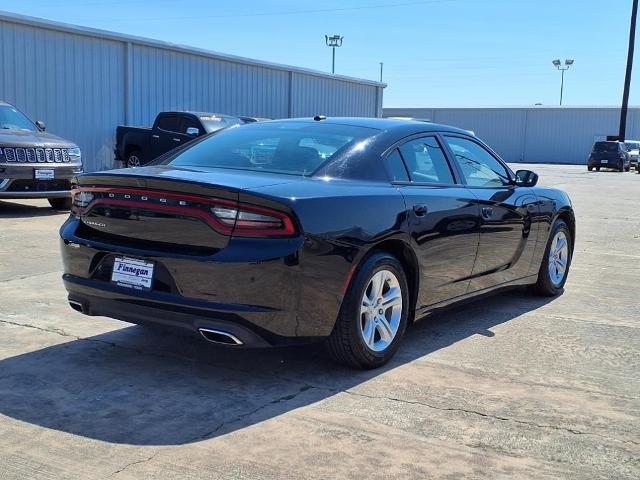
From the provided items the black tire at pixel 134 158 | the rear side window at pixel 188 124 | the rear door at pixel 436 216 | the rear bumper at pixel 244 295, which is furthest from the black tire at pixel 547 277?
the black tire at pixel 134 158

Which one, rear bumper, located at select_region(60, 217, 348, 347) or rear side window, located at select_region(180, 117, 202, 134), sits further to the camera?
rear side window, located at select_region(180, 117, 202, 134)

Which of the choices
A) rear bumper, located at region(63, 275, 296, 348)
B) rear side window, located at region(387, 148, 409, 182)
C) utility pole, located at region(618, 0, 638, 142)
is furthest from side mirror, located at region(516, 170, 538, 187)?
utility pole, located at region(618, 0, 638, 142)

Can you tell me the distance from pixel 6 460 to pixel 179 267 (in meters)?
1.22

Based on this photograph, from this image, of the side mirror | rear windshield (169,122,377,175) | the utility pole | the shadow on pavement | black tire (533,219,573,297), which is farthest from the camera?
the utility pole

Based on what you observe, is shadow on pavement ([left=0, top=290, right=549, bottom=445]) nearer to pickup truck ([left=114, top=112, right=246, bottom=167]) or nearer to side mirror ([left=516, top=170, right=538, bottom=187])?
side mirror ([left=516, top=170, right=538, bottom=187])

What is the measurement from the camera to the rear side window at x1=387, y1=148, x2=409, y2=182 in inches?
183

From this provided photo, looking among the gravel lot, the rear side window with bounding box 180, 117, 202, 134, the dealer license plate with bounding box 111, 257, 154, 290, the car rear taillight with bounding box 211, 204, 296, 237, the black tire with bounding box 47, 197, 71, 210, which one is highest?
the rear side window with bounding box 180, 117, 202, 134

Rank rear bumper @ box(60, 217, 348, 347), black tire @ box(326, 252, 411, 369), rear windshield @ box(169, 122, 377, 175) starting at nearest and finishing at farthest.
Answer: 1. rear bumper @ box(60, 217, 348, 347)
2. black tire @ box(326, 252, 411, 369)
3. rear windshield @ box(169, 122, 377, 175)

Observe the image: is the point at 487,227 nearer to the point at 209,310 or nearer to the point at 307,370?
the point at 307,370

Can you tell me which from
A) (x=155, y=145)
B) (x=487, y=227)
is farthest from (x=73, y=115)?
(x=487, y=227)

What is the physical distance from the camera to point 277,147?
4.71m

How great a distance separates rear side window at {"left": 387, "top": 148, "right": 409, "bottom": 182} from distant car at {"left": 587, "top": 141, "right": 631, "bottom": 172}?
124 feet

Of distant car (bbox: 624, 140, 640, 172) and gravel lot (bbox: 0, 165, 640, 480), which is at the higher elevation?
distant car (bbox: 624, 140, 640, 172)

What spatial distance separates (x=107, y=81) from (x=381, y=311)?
1616 centimetres
